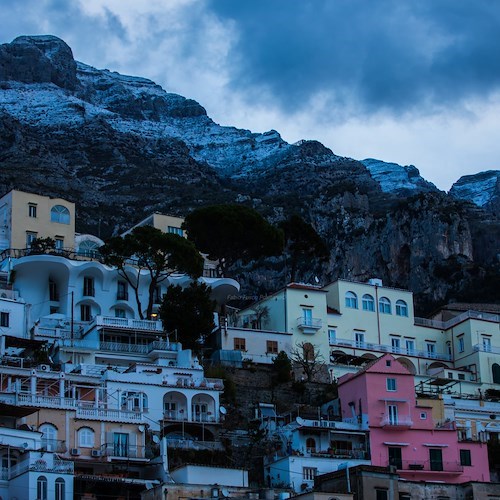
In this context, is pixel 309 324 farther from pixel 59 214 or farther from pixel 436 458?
pixel 59 214

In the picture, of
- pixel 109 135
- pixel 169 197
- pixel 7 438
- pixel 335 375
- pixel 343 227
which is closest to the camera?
pixel 7 438

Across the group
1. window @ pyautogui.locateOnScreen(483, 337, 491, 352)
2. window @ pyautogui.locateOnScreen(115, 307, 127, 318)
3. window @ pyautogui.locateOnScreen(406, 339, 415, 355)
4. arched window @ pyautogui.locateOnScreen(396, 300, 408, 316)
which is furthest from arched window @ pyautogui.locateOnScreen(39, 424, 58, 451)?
window @ pyautogui.locateOnScreen(483, 337, 491, 352)

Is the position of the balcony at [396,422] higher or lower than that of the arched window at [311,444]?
higher

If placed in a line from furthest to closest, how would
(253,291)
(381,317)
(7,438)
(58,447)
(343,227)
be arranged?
(343,227) → (253,291) → (381,317) → (58,447) → (7,438)

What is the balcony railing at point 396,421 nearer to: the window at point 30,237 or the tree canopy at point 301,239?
the tree canopy at point 301,239

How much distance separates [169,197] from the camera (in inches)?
6358

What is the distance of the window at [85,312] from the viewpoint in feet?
260

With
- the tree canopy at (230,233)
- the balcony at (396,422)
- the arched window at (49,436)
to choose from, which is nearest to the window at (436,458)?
the balcony at (396,422)

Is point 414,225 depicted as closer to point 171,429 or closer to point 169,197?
point 169,197

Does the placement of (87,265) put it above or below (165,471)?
above

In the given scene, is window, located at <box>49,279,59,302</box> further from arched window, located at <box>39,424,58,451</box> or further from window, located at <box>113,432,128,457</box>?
arched window, located at <box>39,424,58,451</box>

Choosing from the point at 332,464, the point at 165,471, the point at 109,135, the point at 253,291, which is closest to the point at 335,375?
the point at 332,464

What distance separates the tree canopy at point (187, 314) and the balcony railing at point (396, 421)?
44.8 feet

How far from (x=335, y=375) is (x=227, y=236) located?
1548 cm
